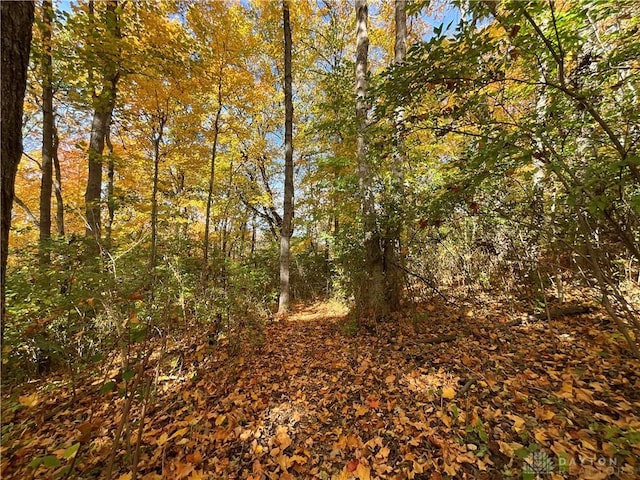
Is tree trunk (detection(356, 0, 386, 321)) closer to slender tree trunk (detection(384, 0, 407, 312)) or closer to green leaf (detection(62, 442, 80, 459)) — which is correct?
slender tree trunk (detection(384, 0, 407, 312))

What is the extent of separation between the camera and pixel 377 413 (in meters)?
2.70

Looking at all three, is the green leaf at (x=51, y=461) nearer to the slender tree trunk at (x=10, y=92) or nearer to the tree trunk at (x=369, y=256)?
the slender tree trunk at (x=10, y=92)

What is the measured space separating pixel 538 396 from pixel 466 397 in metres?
0.60

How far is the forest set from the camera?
80.7 inches

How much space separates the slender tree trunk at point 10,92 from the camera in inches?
51.1

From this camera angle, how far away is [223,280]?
5879mm

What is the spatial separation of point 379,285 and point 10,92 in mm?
4481

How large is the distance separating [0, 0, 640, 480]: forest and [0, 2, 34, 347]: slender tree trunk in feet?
0.03

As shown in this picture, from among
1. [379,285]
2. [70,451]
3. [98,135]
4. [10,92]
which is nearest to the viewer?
[10,92]

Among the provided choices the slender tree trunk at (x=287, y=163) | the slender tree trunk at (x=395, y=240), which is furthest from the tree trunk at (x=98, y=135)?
the slender tree trunk at (x=395, y=240)

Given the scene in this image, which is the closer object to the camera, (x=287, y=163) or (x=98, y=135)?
(x=98, y=135)

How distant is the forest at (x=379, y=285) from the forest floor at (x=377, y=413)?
0.02 metres

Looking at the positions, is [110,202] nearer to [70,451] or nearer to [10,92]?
[10,92]

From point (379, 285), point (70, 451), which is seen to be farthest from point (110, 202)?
point (379, 285)
